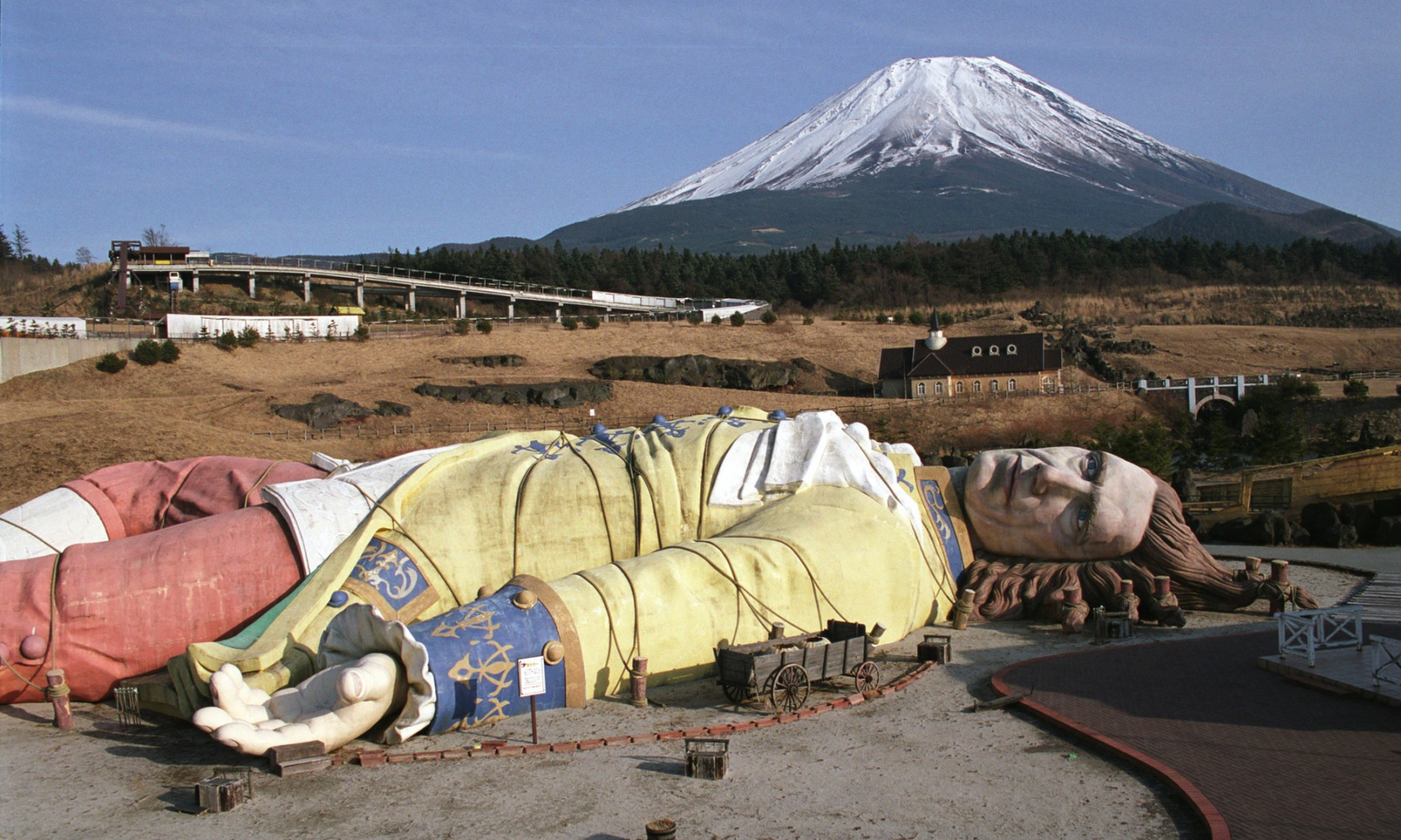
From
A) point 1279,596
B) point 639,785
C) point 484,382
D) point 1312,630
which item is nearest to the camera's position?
point 639,785

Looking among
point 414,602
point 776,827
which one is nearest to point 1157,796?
point 776,827

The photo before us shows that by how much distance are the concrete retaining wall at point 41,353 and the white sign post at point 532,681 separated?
154 feet

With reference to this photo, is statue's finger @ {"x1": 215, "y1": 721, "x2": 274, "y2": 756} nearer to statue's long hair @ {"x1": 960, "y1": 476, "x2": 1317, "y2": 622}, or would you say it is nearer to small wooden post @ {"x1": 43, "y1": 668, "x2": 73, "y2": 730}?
small wooden post @ {"x1": 43, "y1": 668, "x2": 73, "y2": 730}

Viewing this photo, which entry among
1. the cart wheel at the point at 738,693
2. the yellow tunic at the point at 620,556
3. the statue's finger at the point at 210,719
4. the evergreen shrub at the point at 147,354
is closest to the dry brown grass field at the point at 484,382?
the evergreen shrub at the point at 147,354

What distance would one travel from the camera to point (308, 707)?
402 inches

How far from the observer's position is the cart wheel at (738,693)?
11.4m

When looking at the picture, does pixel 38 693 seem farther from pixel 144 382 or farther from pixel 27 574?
pixel 144 382

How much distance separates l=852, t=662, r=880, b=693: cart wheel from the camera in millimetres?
12133

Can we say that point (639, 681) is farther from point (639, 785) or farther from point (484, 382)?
point (484, 382)

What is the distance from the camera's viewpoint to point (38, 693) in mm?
11867

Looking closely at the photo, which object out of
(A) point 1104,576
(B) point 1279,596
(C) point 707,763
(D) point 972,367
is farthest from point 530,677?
(D) point 972,367

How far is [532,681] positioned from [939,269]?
94.6 m

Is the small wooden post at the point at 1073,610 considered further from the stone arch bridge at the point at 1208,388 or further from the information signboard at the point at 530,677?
the stone arch bridge at the point at 1208,388

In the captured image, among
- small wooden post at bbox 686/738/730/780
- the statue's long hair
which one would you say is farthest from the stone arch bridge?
small wooden post at bbox 686/738/730/780
